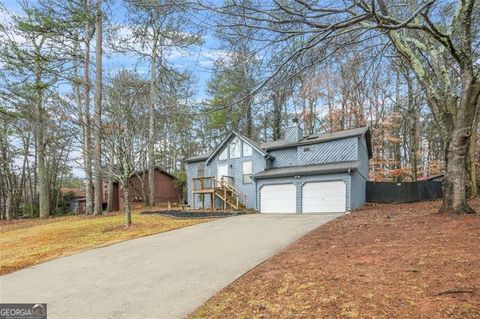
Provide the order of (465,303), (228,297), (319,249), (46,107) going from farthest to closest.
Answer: (46,107), (319,249), (228,297), (465,303)

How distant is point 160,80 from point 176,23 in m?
1.09

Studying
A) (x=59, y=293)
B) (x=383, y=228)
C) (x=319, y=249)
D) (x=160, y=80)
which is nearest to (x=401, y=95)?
(x=383, y=228)

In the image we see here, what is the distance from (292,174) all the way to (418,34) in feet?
32.0

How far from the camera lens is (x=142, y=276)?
5.69m

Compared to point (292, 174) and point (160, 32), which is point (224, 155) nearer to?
point (292, 174)

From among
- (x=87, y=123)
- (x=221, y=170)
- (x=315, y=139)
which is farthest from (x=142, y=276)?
(x=221, y=170)

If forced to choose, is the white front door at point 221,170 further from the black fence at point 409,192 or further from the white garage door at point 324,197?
the black fence at point 409,192

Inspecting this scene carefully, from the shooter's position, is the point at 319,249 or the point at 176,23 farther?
the point at 319,249

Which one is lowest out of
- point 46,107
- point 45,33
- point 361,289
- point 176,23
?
point 361,289

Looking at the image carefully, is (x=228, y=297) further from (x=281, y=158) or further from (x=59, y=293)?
(x=281, y=158)

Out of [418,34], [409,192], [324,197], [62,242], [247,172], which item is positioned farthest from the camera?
[247,172]

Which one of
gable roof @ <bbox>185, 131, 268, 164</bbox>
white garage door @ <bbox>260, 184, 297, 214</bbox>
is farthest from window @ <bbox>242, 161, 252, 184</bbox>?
white garage door @ <bbox>260, 184, 297, 214</bbox>

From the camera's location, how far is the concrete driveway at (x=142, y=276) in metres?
4.29

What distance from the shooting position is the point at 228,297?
430cm
